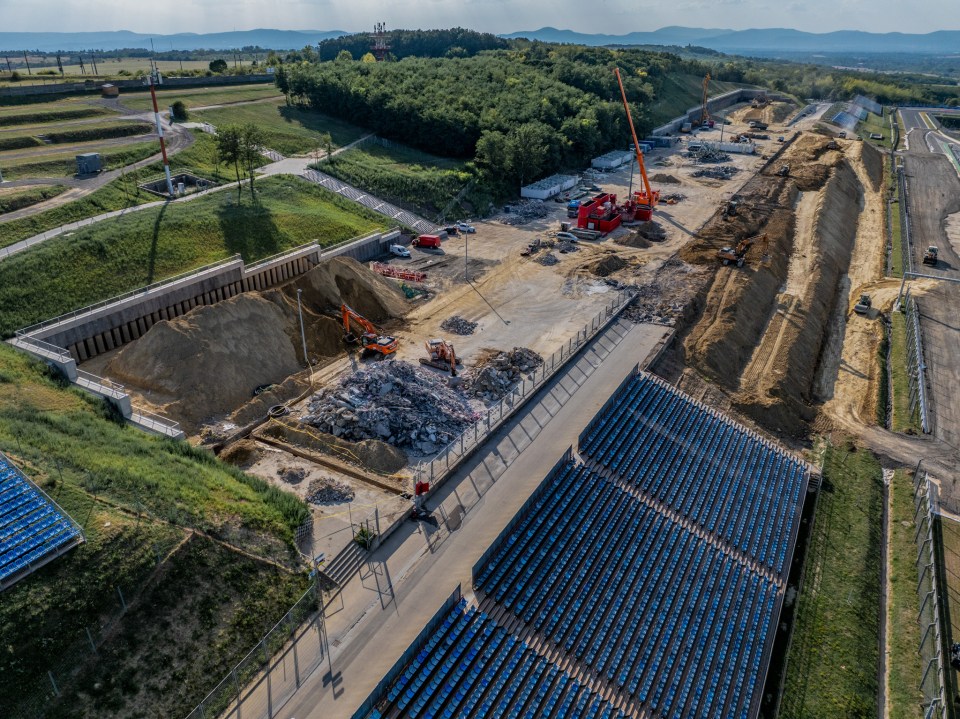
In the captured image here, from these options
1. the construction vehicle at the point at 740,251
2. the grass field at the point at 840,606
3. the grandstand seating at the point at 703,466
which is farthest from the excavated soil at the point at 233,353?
the construction vehicle at the point at 740,251

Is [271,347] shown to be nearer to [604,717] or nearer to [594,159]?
[604,717]

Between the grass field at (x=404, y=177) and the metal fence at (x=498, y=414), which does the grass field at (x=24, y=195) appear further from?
the metal fence at (x=498, y=414)

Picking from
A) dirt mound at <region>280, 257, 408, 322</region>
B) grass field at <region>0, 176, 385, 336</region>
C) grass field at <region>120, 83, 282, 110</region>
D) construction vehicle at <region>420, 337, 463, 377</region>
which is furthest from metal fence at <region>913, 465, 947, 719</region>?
grass field at <region>120, 83, 282, 110</region>

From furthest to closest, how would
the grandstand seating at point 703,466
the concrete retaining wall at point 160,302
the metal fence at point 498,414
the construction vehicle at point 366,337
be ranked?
the construction vehicle at point 366,337 < the concrete retaining wall at point 160,302 < the grandstand seating at point 703,466 < the metal fence at point 498,414

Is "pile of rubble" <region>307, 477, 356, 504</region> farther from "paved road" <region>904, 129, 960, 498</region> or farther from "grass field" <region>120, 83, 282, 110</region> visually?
"grass field" <region>120, 83, 282, 110</region>

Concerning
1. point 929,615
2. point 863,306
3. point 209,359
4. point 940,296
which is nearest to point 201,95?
point 209,359

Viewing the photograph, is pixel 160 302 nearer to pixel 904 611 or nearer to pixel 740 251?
pixel 904 611

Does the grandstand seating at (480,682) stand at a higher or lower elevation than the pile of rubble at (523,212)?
lower
